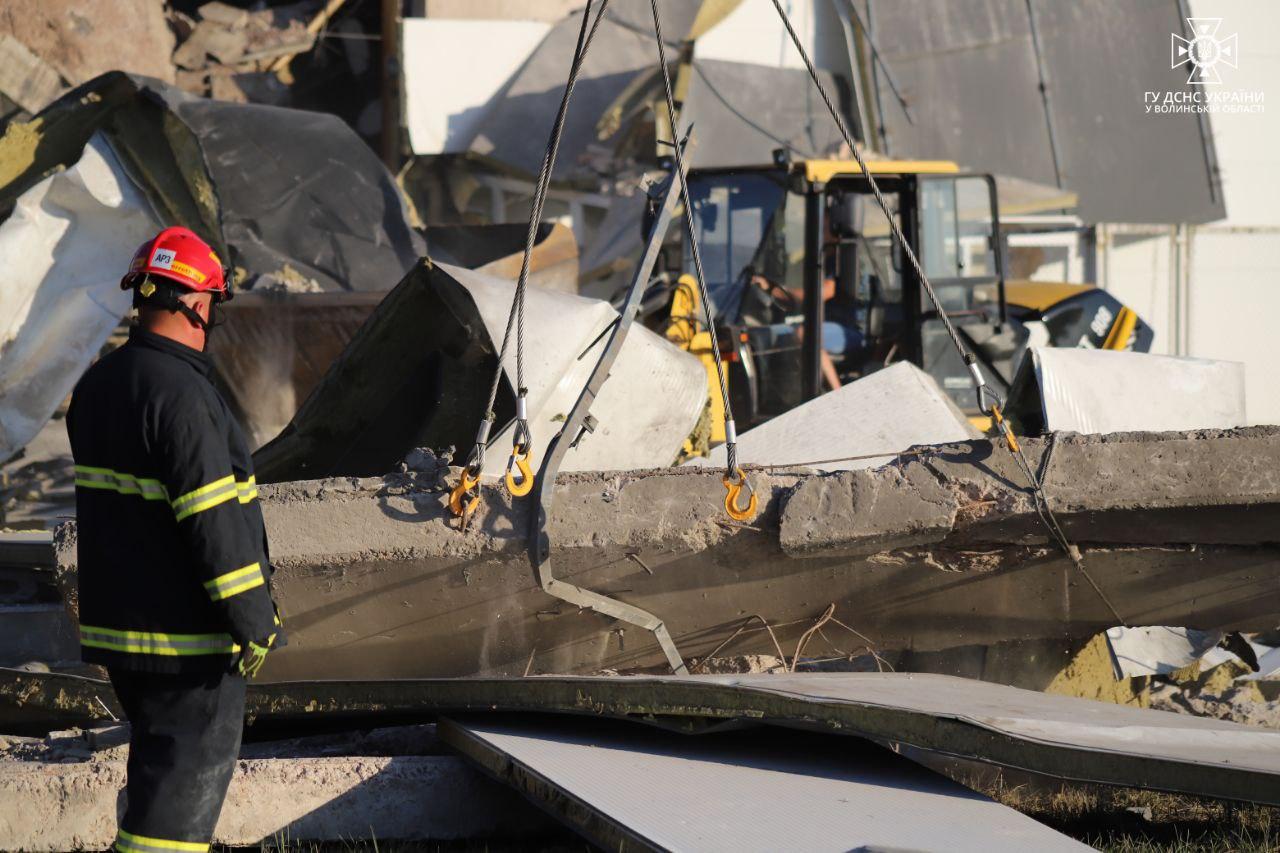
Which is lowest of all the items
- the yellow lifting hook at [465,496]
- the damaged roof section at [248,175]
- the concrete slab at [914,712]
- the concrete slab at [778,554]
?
the concrete slab at [914,712]

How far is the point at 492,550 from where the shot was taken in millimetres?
3555

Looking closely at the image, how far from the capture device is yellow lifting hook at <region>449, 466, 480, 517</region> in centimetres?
346

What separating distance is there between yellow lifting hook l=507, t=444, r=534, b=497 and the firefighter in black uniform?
2.95 feet

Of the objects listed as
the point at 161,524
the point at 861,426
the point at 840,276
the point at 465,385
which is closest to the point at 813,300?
the point at 840,276

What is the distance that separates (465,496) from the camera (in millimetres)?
3520

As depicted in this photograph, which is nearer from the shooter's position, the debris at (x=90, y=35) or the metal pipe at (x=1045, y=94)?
the debris at (x=90, y=35)

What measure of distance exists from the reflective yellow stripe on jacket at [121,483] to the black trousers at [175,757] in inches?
15.4

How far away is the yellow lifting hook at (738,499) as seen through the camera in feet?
11.4

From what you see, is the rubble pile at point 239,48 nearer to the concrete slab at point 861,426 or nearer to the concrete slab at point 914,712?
the concrete slab at point 861,426

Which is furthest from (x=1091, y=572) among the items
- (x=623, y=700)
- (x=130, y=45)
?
(x=130, y=45)

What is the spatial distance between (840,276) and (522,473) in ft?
14.1
